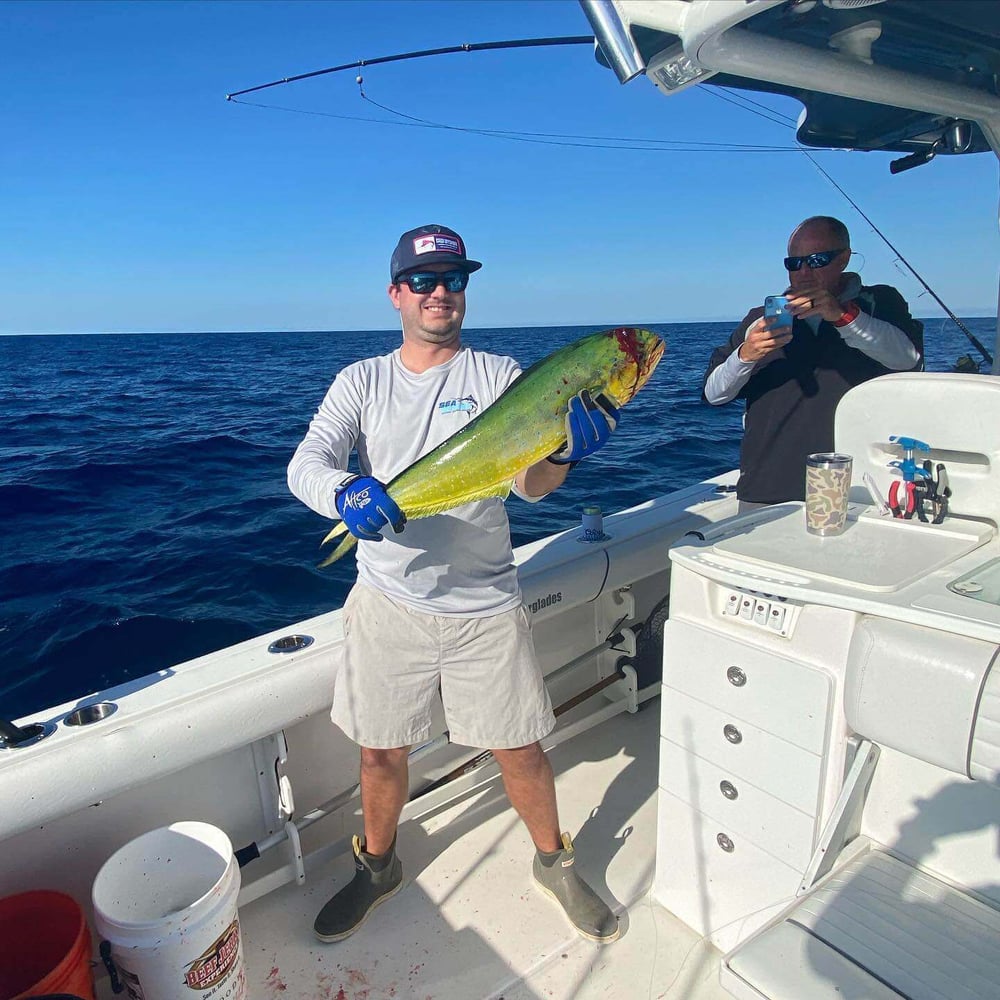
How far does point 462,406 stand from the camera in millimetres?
2236

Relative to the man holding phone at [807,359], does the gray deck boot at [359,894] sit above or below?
below

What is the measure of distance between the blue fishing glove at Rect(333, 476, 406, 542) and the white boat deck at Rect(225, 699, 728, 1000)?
145 centimetres

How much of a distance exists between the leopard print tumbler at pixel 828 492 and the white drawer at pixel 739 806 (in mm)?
786

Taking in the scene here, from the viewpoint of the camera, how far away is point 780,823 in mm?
1926

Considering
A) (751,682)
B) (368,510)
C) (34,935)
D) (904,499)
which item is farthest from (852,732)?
(34,935)

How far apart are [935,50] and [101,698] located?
324 centimetres

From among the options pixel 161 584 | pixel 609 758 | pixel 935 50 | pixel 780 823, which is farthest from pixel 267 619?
pixel 935 50

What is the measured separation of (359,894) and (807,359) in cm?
272

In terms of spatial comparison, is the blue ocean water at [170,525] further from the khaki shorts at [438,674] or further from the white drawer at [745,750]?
the khaki shorts at [438,674]

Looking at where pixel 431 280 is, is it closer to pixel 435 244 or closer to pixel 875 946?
pixel 435 244

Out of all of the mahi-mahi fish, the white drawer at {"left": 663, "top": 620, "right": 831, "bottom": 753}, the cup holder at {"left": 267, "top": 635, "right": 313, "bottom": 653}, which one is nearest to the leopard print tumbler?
the white drawer at {"left": 663, "top": 620, "right": 831, "bottom": 753}

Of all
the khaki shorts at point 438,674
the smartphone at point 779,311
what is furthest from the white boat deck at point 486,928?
the smartphone at point 779,311

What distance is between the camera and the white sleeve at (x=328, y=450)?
2.06 metres

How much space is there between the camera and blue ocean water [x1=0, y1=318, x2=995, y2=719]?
17.2 ft
